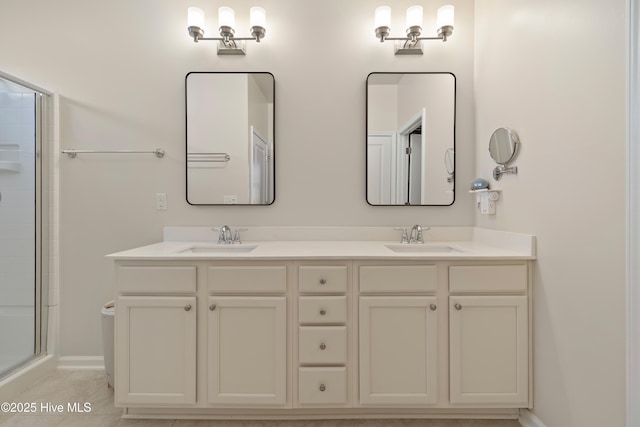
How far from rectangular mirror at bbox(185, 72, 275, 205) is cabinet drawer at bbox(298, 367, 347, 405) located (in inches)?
42.4

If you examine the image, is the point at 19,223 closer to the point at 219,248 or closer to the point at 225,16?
the point at 219,248

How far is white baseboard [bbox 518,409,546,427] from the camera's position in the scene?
5.16 feet

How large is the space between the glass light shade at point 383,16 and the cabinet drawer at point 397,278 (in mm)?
1504

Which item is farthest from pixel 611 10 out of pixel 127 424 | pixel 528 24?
pixel 127 424

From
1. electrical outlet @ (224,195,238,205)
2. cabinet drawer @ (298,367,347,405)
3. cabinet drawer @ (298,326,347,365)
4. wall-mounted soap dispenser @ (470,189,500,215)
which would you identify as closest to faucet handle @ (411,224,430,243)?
wall-mounted soap dispenser @ (470,189,500,215)

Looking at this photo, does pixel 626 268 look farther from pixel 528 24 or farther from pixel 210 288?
pixel 210 288

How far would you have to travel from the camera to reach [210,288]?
1613mm

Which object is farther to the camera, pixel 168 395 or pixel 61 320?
pixel 61 320

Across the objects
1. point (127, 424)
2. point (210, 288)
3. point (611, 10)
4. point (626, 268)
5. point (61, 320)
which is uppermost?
point (611, 10)

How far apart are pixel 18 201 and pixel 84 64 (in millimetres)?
970

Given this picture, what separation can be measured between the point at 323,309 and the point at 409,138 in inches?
48.3

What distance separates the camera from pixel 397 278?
1618 mm

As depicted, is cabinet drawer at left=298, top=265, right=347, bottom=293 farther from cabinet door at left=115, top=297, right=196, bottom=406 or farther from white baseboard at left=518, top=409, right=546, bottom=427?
white baseboard at left=518, top=409, right=546, bottom=427

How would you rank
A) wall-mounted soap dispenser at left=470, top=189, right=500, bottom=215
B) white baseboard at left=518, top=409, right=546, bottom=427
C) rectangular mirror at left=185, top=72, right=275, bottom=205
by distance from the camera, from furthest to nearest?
rectangular mirror at left=185, top=72, right=275, bottom=205 < wall-mounted soap dispenser at left=470, top=189, right=500, bottom=215 < white baseboard at left=518, top=409, right=546, bottom=427
